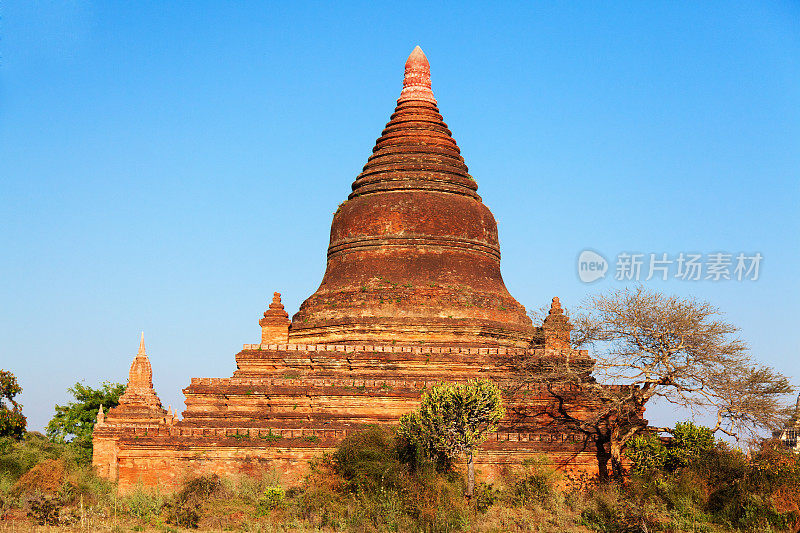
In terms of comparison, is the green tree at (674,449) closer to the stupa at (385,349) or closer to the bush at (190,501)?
the stupa at (385,349)

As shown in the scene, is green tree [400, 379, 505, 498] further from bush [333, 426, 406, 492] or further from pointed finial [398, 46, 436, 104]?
pointed finial [398, 46, 436, 104]

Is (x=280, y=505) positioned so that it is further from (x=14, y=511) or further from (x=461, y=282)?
(x=461, y=282)

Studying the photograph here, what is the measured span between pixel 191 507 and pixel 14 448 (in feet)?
35.6

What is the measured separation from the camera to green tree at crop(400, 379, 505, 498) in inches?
786

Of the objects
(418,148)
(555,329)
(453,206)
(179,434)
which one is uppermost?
(418,148)

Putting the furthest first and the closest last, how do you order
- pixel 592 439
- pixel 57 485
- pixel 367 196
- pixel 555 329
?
1. pixel 367 196
2. pixel 555 329
3. pixel 592 439
4. pixel 57 485

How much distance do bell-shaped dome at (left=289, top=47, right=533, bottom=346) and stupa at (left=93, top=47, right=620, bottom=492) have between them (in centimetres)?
4

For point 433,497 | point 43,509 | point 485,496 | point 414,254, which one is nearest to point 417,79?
point 414,254

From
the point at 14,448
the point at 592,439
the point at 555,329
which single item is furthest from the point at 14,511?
the point at 555,329

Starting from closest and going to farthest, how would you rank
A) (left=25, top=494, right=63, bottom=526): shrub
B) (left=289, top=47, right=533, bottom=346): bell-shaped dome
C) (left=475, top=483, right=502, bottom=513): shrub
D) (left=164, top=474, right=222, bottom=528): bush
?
(left=25, top=494, right=63, bottom=526): shrub < (left=164, top=474, right=222, bottom=528): bush < (left=475, top=483, right=502, bottom=513): shrub < (left=289, top=47, right=533, bottom=346): bell-shaped dome

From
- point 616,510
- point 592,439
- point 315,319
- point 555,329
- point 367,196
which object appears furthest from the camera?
point 367,196

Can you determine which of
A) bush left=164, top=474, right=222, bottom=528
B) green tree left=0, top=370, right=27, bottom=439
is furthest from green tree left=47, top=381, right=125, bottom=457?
bush left=164, top=474, right=222, bottom=528

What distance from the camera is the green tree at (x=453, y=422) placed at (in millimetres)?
19953

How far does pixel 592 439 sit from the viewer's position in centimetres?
2261
